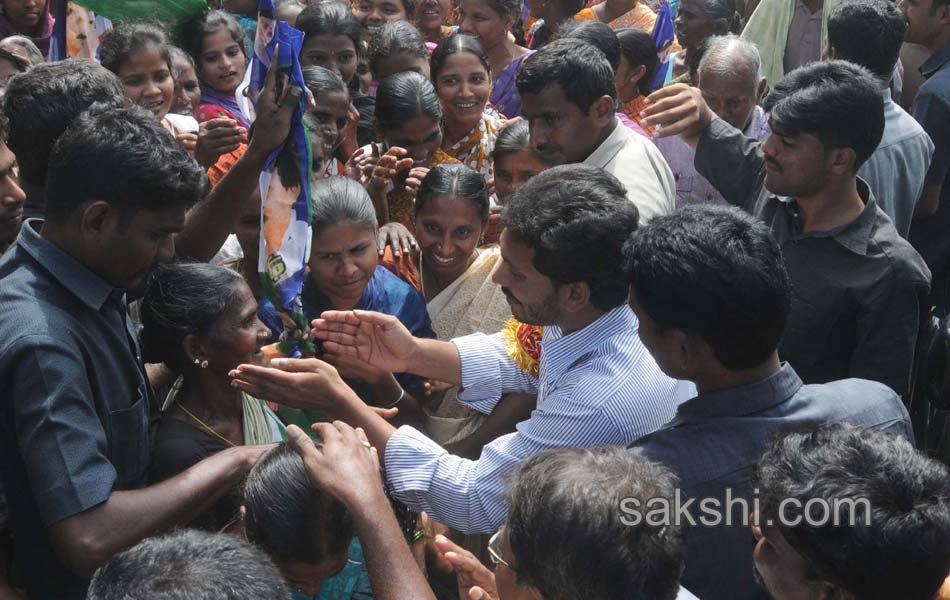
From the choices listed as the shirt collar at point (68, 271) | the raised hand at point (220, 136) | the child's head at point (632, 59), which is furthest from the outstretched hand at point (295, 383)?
the child's head at point (632, 59)

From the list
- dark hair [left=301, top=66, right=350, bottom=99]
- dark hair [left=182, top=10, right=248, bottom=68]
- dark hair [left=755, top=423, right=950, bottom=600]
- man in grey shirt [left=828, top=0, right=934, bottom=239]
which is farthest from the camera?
dark hair [left=182, top=10, right=248, bottom=68]

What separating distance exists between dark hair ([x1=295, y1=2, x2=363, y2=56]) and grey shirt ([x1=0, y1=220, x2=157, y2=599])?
10.9ft

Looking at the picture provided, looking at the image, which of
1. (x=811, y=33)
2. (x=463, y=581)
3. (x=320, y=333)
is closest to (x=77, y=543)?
(x=463, y=581)

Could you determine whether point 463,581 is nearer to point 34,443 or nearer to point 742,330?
point 742,330

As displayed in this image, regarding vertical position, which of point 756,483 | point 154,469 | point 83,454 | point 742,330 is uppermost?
point 742,330

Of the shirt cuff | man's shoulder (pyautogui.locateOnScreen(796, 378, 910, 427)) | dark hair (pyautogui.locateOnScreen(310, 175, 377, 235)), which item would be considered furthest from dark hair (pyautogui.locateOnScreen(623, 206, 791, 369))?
dark hair (pyautogui.locateOnScreen(310, 175, 377, 235))

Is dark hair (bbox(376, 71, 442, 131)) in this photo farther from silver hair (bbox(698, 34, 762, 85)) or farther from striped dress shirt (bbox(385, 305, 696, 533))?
striped dress shirt (bbox(385, 305, 696, 533))

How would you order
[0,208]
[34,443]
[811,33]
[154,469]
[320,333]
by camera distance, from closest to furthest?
[34,443] < [154,469] < [0,208] < [320,333] < [811,33]

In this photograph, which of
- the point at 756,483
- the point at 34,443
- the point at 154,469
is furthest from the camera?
the point at 154,469

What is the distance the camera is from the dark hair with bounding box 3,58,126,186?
282cm

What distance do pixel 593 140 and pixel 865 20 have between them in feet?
5.88

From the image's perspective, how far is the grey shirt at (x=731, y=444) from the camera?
209 cm

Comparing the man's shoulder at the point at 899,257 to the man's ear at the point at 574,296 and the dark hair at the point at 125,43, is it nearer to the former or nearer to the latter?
the man's ear at the point at 574,296

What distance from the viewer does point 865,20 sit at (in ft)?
15.5
